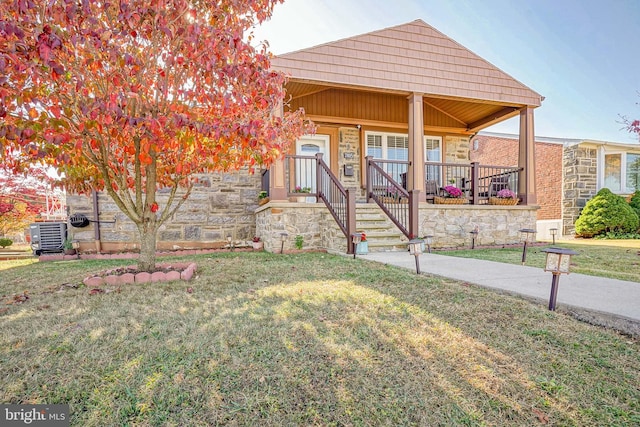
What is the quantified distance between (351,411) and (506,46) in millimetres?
15103

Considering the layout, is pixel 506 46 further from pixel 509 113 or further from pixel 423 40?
pixel 423 40

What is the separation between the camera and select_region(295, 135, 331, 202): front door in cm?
841

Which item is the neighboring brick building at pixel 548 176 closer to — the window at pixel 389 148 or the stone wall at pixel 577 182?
the stone wall at pixel 577 182

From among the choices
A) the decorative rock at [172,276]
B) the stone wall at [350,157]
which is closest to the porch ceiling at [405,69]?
the stone wall at [350,157]

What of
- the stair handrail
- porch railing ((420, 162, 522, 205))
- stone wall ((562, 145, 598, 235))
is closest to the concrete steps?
the stair handrail

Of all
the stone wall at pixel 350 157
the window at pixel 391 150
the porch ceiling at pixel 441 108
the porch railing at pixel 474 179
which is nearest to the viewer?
the porch railing at pixel 474 179

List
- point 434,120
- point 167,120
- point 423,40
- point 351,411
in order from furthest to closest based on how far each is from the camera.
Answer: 1. point 434,120
2. point 423,40
3. point 167,120
4. point 351,411

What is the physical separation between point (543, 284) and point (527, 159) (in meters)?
5.68

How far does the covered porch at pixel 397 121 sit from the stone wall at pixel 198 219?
0.83 m

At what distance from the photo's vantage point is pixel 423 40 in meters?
7.08

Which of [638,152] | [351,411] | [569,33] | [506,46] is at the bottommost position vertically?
[351,411]

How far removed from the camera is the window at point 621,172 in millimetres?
11695

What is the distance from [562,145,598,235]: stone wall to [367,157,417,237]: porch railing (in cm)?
853

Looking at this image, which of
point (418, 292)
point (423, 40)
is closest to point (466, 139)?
point (423, 40)
